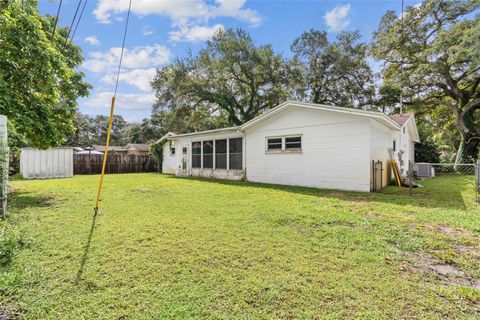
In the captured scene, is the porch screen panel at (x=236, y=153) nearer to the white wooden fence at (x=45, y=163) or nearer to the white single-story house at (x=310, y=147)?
the white single-story house at (x=310, y=147)

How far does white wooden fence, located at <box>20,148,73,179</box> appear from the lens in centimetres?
1454

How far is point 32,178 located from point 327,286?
17466mm

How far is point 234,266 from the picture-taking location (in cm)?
309

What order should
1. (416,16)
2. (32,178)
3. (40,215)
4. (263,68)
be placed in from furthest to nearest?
(263,68), (416,16), (32,178), (40,215)

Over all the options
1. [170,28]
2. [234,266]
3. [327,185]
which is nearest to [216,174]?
[327,185]

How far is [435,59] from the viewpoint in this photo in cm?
1759

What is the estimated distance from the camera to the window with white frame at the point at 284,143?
35.5ft

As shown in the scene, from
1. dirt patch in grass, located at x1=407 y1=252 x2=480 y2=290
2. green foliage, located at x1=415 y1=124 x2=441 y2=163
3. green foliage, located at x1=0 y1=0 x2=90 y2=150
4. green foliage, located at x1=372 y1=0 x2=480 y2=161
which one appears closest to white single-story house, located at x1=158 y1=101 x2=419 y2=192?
green foliage, located at x1=415 y1=124 x2=441 y2=163

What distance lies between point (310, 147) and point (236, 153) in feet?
14.9

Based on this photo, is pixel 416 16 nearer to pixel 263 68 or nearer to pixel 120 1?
pixel 263 68

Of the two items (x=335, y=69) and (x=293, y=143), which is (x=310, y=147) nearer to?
(x=293, y=143)

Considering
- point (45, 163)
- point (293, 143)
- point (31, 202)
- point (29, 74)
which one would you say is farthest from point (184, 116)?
point (31, 202)

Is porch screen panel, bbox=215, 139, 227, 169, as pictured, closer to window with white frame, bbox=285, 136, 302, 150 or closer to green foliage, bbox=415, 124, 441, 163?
window with white frame, bbox=285, 136, 302, 150

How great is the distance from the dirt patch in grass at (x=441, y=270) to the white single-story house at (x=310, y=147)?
5.84 m
